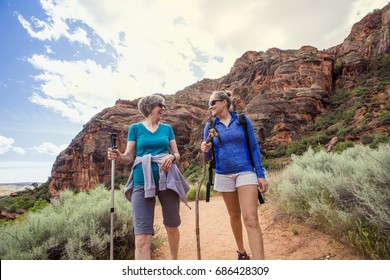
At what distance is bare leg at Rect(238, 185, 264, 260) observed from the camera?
270 centimetres

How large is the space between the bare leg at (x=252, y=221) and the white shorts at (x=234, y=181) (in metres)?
0.06

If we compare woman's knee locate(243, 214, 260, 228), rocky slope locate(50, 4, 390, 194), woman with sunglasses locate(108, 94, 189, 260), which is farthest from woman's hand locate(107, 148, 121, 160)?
rocky slope locate(50, 4, 390, 194)

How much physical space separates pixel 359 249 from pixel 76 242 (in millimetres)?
3673

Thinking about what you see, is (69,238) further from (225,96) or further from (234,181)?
(225,96)

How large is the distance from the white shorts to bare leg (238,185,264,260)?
0.21 feet

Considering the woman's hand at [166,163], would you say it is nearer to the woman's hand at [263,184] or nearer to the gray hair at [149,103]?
the gray hair at [149,103]

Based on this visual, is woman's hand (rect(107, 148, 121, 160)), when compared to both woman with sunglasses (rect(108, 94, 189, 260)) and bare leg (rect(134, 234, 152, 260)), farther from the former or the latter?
bare leg (rect(134, 234, 152, 260))

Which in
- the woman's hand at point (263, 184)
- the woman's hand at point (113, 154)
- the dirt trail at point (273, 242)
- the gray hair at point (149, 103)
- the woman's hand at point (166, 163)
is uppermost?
the gray hair at point (149, 103)

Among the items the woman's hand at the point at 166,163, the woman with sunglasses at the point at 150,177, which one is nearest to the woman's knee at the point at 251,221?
the woman with sunglasses at the point at 150,177

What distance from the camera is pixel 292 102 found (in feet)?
123

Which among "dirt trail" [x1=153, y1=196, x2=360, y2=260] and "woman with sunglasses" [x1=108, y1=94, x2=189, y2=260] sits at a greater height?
"woman with sunglasses" [x1=108, y1=94, x2=189, y2=260]

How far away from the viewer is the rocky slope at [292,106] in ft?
103
